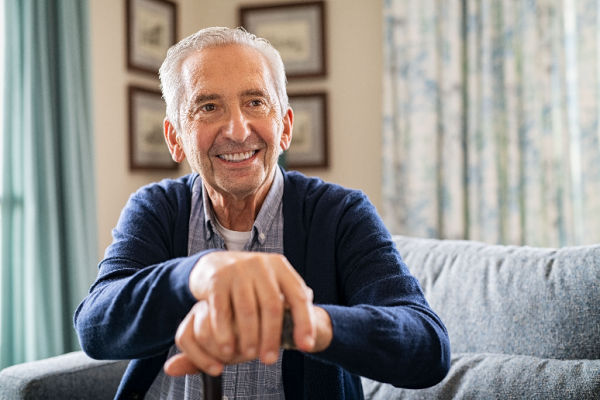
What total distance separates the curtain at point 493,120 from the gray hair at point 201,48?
7.82 ft

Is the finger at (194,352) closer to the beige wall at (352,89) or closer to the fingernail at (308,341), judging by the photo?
the fingernail at (308,341)

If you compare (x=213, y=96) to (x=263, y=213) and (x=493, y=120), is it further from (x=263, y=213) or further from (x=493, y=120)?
(x=493, y=120)

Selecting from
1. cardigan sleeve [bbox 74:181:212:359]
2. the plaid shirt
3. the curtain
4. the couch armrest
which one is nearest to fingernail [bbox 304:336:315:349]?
cardigan sleeve [bbox 74:181:212:359]

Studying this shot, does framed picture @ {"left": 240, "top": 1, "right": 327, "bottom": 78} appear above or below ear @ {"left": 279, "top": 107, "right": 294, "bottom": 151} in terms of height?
above

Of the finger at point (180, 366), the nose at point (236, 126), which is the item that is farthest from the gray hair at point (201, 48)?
the finger at point (180, 366)

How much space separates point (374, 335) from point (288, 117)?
2.25ft

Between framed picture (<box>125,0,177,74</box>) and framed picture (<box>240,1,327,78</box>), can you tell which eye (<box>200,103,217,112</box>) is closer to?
framed picture (<box>125,0,177,74</box>)

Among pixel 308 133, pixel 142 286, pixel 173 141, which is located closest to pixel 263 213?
pixel 173 141

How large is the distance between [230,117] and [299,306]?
0.61m

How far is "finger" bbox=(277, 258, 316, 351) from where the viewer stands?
2.38 ft

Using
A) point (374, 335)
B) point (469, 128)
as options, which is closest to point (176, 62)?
point (374, 335)

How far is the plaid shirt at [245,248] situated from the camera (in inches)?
50.4

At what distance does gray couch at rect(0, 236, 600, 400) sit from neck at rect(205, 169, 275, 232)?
1.75 ft

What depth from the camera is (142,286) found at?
3.15ft
